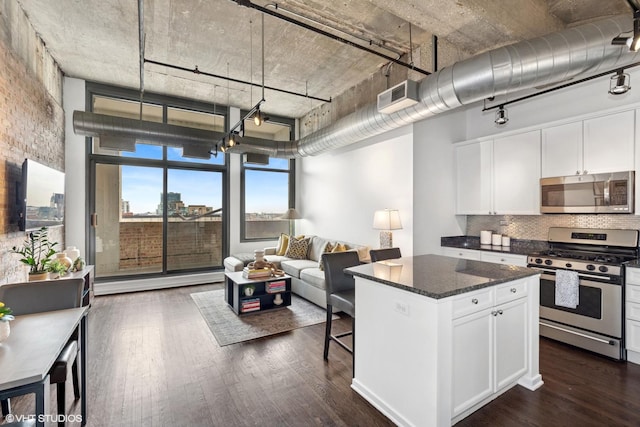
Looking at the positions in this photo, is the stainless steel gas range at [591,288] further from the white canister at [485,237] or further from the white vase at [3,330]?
the white vase at [3,330]

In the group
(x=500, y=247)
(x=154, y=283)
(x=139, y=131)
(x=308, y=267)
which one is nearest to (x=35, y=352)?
(x=308, y=267)

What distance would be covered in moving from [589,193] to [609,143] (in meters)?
0.57

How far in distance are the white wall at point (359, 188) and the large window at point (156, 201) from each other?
204 centimetres

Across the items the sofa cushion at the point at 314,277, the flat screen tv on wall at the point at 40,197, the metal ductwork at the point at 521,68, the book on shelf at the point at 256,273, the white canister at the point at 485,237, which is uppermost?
the metal ductwork at the point at 521,68

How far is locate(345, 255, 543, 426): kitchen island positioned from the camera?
72.9 inches

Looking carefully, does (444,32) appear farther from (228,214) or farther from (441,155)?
(228,214)

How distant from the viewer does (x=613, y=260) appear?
3.01m

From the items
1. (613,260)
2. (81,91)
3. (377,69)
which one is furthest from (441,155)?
(81,91)

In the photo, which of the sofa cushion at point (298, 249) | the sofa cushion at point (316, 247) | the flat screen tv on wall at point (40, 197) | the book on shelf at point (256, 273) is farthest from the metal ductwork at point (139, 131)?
the sofa cushion at point (316, 247)

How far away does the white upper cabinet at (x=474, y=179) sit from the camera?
4.47 meters

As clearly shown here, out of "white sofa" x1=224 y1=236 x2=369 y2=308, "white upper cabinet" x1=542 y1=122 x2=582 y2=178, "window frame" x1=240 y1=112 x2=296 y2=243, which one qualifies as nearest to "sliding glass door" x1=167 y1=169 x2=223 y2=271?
"window frame" x1=240 y1=112 x2=296 y2=243

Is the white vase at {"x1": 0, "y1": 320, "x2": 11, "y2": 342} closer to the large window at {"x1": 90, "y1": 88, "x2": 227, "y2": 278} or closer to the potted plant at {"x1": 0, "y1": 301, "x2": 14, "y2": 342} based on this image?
the potted plant at {"x1": 0, "y1": 301, "x2": 14, "y2": 342}

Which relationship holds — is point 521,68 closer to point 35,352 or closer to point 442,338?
point 442,338

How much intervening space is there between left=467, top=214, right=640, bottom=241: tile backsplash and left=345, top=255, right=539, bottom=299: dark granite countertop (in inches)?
80.3
